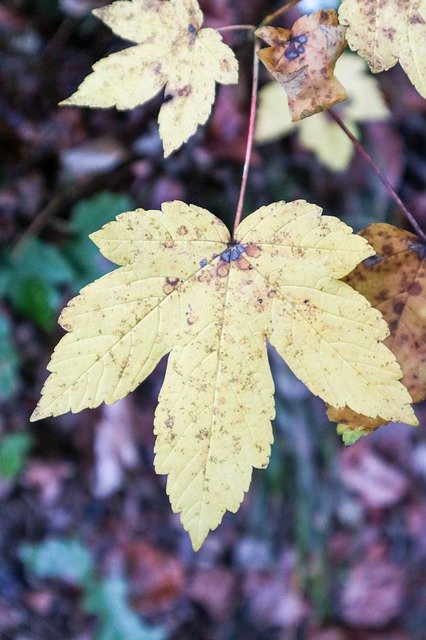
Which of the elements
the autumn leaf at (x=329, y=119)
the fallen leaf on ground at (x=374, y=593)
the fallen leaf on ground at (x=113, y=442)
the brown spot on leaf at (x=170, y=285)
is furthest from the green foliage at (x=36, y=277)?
the fallen leaf on ground at (x=374, y=593)

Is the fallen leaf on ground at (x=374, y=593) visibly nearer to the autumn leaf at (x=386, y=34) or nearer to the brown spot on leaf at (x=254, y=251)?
the brown spot on leaf at (x=254, y=251)

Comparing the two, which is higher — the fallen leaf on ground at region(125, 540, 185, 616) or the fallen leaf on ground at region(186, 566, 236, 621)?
the fallen leaf on ground at region(125, 540, 185, 616)

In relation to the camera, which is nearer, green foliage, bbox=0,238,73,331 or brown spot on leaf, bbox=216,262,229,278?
brown spot on leaf, bbox=216,262,229,278

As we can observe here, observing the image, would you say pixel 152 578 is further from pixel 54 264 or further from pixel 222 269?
pixel 222 269


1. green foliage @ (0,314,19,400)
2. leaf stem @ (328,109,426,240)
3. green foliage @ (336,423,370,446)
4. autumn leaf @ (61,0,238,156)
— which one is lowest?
green foliage @ (0,314,19,400)

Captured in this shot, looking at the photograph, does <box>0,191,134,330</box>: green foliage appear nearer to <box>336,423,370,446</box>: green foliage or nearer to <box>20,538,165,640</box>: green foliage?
<box>20,538,165,640</box>: green foliage

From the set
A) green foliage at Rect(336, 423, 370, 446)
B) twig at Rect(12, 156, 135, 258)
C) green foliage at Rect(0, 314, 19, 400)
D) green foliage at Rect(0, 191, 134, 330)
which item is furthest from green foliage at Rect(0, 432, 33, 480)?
green foliage at Rect(336, 423, 370, 446)

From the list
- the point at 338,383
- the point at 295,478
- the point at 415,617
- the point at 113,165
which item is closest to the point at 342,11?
the point at 338,383

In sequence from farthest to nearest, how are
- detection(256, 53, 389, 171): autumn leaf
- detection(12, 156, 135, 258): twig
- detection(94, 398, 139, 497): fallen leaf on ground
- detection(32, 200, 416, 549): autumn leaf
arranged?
detection(94, 398, 139, 497): fallen leaf on ground, detection(12, 156, 135, 258): twig, detection(256, 53, 389, 171): autumn leaf, detection(32, 200, 416, 549): autumn leaf
